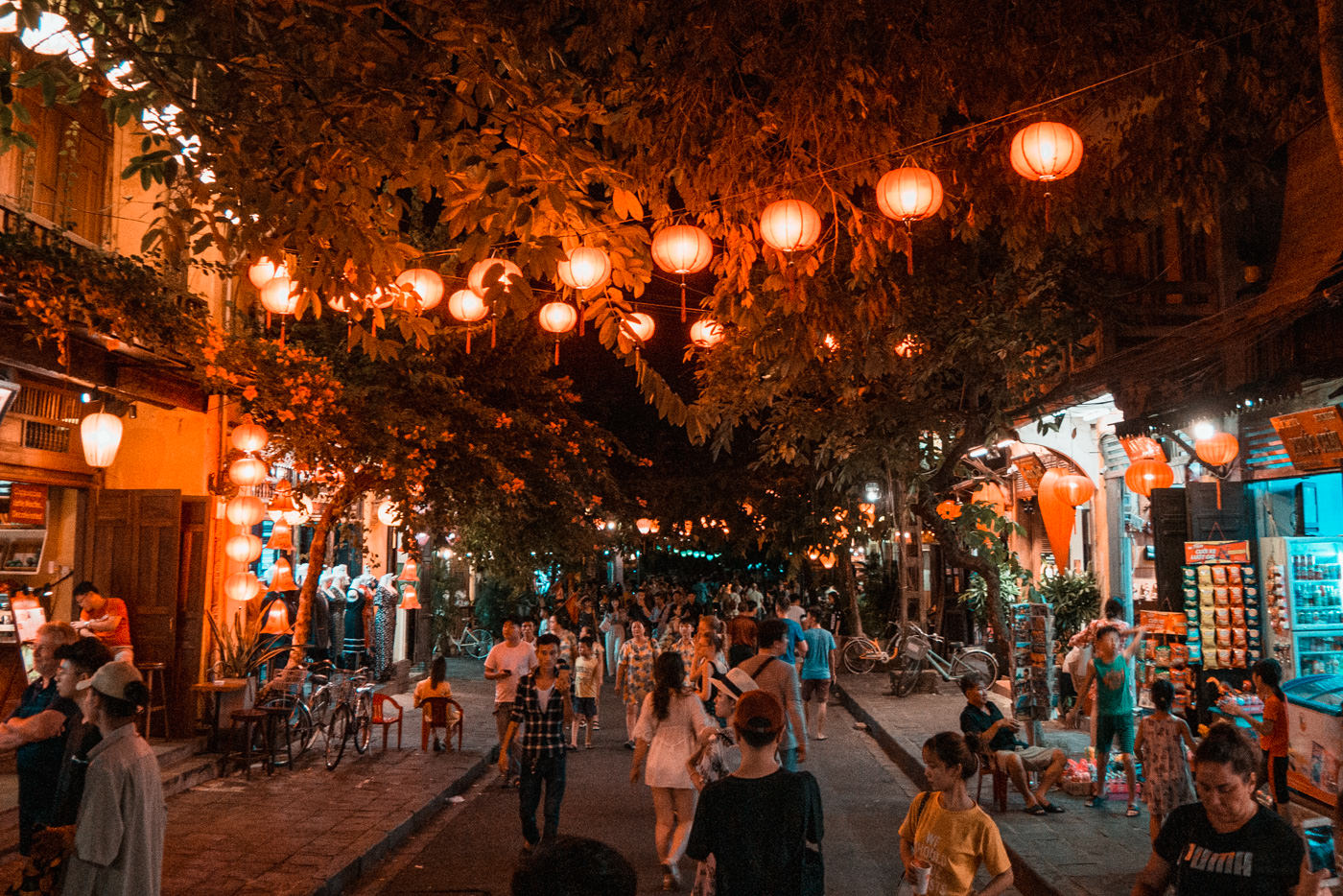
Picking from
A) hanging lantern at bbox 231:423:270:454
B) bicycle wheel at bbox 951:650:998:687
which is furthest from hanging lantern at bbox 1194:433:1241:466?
hanging lantern at bbox 231:423:270:454

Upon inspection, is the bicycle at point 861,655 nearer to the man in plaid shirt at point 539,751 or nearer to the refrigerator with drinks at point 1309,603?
the refrigerator with drinks at point 1309,603

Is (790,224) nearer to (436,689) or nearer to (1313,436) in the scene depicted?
(1313,436)

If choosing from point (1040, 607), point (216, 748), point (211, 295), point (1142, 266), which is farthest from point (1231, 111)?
point (216, 748)

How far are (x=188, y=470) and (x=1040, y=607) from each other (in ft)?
37.0

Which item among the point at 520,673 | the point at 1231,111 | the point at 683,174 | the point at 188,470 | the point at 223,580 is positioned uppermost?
the point at 1231,111

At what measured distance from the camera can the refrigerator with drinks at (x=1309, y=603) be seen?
11.2 metres

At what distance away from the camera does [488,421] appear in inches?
563

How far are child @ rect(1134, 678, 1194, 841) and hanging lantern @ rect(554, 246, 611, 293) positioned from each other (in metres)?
5.37

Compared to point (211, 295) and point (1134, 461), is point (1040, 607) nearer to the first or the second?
point (1134, 461)

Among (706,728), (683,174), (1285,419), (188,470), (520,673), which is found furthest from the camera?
(188,470)

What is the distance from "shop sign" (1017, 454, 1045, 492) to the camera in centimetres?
1633

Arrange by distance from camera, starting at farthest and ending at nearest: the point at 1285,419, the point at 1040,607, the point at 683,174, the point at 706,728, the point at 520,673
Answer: the point at 1040,607
the point at 520,673
the point at 1285,419
the point at 683,174
the point at 706,728

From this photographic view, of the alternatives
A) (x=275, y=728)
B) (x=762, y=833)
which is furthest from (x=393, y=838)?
(x=762, y=833)

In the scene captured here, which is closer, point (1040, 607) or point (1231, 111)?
point (1231, 111)
